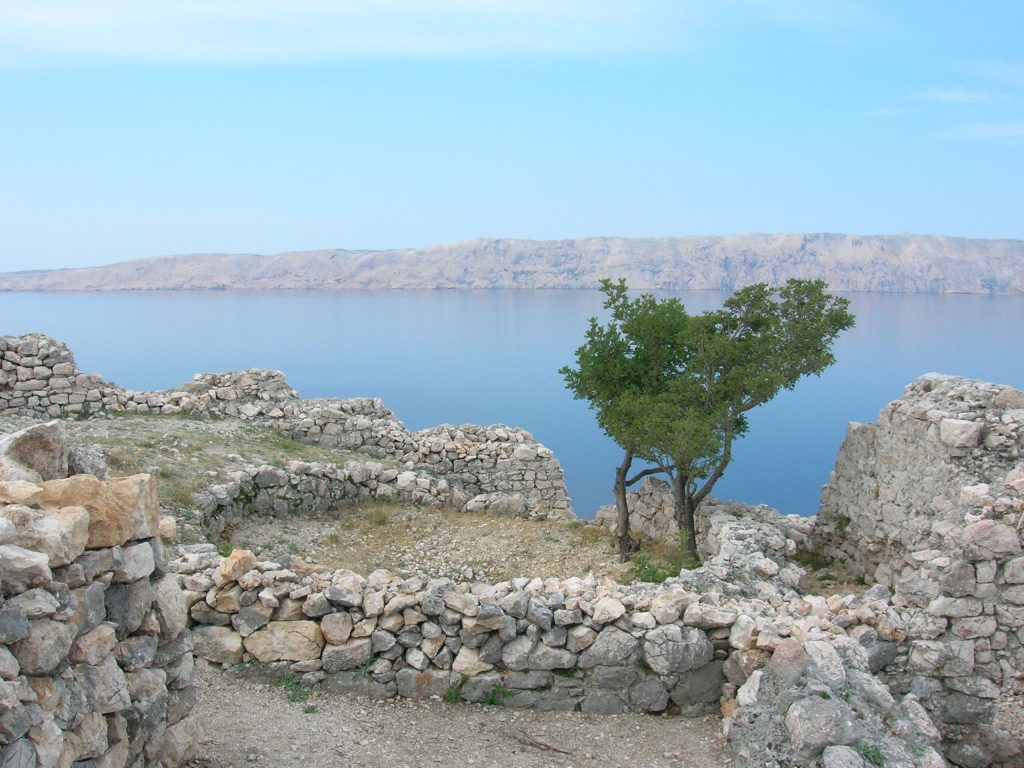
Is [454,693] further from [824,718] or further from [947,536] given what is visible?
[947,536]

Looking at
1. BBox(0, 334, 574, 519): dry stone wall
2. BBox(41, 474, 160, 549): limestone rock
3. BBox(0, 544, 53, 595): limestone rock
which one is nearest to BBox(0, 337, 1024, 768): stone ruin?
BBox(41, 474, 160, 549): limestone rock

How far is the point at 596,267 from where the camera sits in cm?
16938

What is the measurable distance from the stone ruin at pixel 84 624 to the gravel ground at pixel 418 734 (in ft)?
3.57

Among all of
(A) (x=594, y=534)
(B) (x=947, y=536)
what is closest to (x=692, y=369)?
(A) (x=594, y=534)

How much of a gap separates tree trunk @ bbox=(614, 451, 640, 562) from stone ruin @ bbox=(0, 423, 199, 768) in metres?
10.2

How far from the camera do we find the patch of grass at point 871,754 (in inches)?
269

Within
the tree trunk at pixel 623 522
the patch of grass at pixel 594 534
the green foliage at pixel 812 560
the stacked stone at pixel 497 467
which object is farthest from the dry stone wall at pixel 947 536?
the stacked stone at pixel 497 467

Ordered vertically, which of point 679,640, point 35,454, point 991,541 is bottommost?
point 679,640

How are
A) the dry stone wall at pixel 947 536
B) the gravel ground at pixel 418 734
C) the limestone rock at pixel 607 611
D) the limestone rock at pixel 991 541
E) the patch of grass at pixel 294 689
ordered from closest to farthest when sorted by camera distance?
the gravel ground at pixel 418 734, the patch of grass at pixel 294 689, the limestone rock at pixel 607 611, the limestone rock at pixel 991 541, the dry stone wall at pixel 947 536

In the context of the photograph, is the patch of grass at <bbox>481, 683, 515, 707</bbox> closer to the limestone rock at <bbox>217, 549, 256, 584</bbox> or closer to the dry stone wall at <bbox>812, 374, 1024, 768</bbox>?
the limestone rock at <bbox>217, 549, 256, 584</bbox>

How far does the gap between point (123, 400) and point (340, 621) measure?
14503 mm

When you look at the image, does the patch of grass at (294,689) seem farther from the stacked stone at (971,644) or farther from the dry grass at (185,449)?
the stacked stone at (971,644)

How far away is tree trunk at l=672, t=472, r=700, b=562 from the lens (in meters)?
15.3

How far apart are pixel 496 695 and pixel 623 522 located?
763 cm
